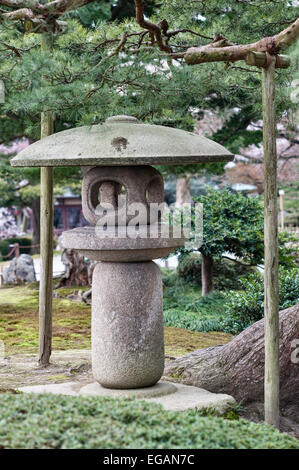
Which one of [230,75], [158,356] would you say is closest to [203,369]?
[158,356]

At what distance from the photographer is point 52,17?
5367 millimetres

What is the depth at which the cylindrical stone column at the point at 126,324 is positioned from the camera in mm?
4730

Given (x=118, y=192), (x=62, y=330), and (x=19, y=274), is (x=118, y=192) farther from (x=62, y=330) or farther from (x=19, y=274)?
(x=19, y=274)

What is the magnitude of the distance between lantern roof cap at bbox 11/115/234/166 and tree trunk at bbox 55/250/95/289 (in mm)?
7618

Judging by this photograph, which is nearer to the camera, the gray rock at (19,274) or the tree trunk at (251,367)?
the tree trunk at (251,367)

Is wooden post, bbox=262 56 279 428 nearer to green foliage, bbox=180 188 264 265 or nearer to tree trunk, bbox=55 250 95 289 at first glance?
green foliage, bbox=180 188 264 265

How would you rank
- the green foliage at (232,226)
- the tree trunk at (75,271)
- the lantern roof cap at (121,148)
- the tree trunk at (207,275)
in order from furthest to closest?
the tree trunk at (75,271) → the tree trunk at (207,275) → the green foliage at (232,226) → the lantern roof cap at (121,148)

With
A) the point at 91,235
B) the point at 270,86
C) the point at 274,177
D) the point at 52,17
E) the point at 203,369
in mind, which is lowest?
the point at 203,369

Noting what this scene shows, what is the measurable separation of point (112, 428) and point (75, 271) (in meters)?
9.61

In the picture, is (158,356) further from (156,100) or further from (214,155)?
(156,100)

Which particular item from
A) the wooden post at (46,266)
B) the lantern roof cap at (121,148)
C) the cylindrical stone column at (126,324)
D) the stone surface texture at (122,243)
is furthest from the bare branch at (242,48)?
the wooden post at (46,266)

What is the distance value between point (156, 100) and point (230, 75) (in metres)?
1.02

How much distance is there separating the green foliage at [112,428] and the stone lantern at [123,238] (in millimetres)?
1250

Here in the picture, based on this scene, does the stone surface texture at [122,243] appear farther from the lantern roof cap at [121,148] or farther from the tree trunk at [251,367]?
the tree trunk at [251,367]
